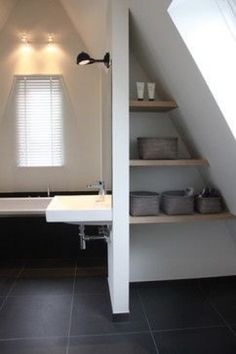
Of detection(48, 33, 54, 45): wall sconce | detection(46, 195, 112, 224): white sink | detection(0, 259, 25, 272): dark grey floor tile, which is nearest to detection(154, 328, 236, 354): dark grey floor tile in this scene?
detection(46, 195, 112, 224): white sink

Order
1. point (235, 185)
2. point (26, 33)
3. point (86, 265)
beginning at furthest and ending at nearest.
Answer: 1. point (26, 33)
2. point (86, 265)
3. point (235, 185)

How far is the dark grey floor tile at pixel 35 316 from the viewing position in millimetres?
2275

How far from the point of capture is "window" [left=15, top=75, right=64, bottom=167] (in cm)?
423

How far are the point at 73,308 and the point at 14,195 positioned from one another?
6.89 feet

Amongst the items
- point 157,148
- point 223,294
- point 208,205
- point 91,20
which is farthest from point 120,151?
point 91,20

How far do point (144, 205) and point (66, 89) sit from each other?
8.08 feet

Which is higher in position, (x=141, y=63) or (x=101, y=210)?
(x=141, y=63)

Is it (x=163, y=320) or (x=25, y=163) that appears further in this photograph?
(x=25, y=163)

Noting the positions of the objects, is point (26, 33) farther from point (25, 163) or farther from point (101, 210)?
point (101, 210)

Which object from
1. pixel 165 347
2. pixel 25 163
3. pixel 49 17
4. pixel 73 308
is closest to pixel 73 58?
pixel 49 17

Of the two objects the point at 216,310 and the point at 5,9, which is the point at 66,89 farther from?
the point at 216,310

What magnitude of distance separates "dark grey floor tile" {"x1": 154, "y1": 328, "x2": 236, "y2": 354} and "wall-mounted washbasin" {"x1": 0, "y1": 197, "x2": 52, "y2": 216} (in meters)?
2.11

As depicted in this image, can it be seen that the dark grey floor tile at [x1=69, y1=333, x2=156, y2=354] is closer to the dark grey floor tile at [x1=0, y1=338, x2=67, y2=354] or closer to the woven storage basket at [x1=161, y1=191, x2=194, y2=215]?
the dark grey floor tile at [x1=0, y1=338, x2=67, y2=354]

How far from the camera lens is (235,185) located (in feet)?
7.63
